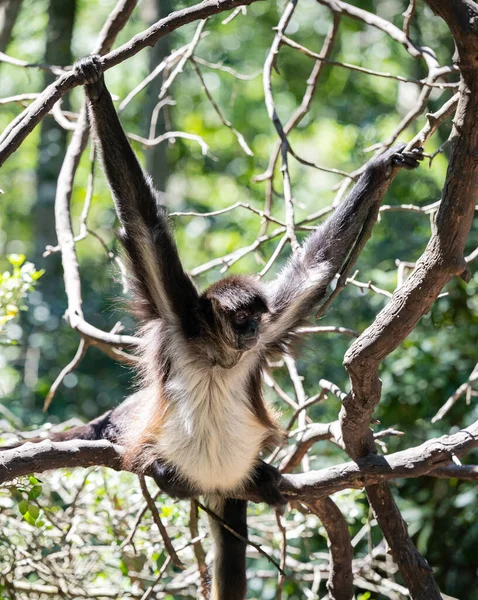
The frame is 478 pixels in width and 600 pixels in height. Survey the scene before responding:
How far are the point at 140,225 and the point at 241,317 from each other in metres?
0.79

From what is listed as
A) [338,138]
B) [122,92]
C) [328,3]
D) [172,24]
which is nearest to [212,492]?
[172,24]

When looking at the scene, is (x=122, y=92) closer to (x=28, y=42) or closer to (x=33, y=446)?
(x=28, y=42)

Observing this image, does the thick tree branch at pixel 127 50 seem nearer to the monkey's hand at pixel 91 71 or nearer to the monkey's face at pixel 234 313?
the monkey's hand at pixel 91 71

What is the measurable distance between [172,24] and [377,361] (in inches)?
68.2

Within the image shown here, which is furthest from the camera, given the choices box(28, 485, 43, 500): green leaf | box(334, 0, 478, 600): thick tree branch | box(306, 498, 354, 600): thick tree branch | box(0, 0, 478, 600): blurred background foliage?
box(0, 0, 478, 600): blurred background foliage

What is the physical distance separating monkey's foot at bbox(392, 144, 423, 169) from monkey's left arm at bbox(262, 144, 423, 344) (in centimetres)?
12

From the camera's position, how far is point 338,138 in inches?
712

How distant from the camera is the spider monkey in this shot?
4.34 metres

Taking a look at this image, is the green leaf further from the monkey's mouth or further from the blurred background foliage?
the monkey's mouth

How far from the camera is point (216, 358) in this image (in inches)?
187

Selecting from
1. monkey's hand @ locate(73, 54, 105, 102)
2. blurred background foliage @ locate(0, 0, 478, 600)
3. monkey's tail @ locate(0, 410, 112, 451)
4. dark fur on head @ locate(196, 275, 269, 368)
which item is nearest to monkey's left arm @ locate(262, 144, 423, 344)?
dark fur on head @ locate(196, 275, 269, 368)

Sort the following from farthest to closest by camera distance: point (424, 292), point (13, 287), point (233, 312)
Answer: point (13, 287) < point (233, 312) < point (424, 292)

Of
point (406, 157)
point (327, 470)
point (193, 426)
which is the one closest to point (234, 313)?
point (193, 426)

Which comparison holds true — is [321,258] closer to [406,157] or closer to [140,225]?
[406,157]
